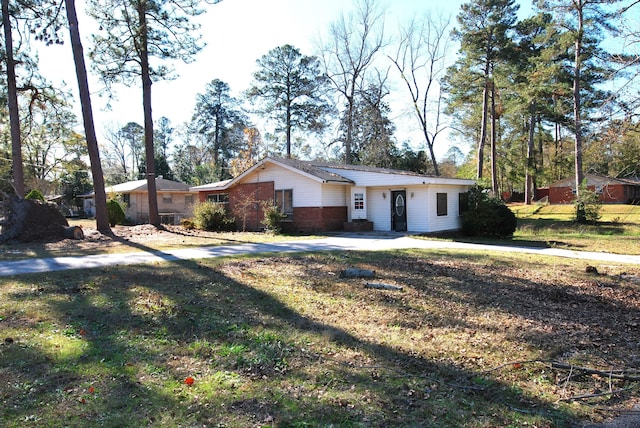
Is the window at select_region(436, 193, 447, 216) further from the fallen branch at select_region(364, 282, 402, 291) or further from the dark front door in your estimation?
the fallen branch at select_region(364, 282, 402, 291)

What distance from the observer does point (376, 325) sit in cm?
531

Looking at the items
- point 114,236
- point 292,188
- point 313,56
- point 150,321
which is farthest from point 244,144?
point 150,321

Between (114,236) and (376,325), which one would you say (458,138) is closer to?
(114,236)

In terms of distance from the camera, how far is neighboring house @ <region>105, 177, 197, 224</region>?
31375 mm

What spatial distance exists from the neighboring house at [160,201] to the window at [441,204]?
760 inches

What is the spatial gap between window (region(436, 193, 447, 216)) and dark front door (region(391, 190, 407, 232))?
4.70ft

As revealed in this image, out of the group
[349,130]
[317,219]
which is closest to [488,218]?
[317,219]

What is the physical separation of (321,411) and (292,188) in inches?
675

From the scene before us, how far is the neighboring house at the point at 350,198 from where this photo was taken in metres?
18.3

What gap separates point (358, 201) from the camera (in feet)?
65.7

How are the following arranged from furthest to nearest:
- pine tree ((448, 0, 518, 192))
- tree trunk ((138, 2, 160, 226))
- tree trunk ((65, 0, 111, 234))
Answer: pine tree ((448, 0, 518, 192)) → tree trunk ((138, 2, 160, 226)) → tree trunk ((65, 0, 111, 234))

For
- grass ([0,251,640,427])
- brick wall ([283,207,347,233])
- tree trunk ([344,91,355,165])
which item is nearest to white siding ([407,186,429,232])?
brick wall ([283,207,347,233])

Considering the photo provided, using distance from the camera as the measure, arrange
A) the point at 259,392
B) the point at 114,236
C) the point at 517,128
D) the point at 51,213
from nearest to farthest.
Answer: the point at 259,392 → the point at 51,213 → the point at 114,236 → the point at 517,128

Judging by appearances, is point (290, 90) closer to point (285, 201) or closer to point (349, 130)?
point (349, 130)
